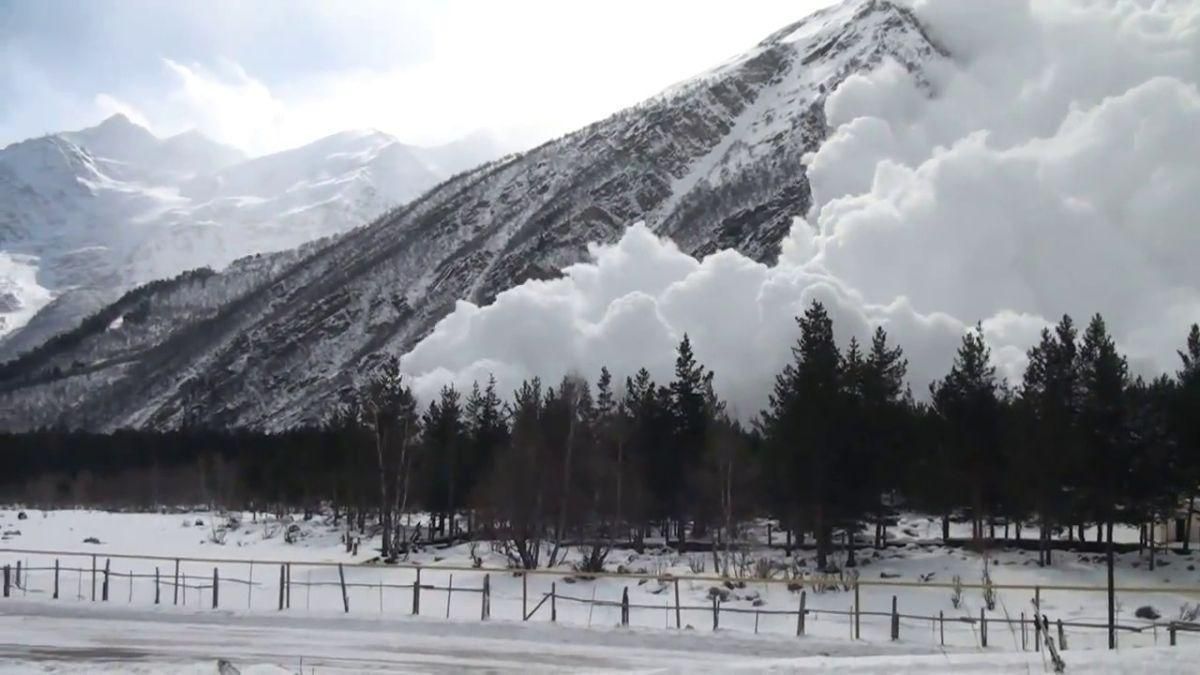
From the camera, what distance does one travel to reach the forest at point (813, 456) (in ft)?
167

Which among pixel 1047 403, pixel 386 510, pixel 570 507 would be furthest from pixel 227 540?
pixel 1047 403

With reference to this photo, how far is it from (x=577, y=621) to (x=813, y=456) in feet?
75.1

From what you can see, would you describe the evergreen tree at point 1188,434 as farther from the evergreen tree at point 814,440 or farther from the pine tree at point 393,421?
the pine tree at point 393,421

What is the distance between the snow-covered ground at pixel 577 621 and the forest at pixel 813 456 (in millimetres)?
2855

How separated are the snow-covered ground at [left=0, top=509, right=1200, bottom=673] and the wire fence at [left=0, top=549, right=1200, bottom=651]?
0.51 feet

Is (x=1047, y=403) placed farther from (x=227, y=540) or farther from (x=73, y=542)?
(x=73, y=542)

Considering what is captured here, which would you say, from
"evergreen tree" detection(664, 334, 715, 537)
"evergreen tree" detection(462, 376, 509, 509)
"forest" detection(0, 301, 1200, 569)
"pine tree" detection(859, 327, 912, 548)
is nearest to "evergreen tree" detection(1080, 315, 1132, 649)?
"forest" detection(0, 301, 1200, 569)

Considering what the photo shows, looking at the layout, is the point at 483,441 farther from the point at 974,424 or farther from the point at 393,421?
the point at 974,424

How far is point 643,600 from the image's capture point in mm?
38812

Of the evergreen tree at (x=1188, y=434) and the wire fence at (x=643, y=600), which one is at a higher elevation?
the evergreen tree at (x=1188, y=434)

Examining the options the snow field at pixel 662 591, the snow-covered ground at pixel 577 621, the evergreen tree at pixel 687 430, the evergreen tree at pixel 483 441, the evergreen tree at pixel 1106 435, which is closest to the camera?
the snow-covered ground at pixel 577 621

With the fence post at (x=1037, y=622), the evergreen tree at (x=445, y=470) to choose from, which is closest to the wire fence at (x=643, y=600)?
the fence post at (x=1037, y=622)

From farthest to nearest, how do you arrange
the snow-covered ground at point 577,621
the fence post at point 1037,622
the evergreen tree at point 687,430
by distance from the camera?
1. the evergreen tree at point 687,430
2. the snow-covered ground at point 577,621
3. the fence post at point 1037,622

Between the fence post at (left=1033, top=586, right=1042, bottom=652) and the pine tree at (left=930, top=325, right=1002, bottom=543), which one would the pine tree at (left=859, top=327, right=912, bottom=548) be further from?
the fence post at (left=1033, top=586, right=1042, bottom=652)
